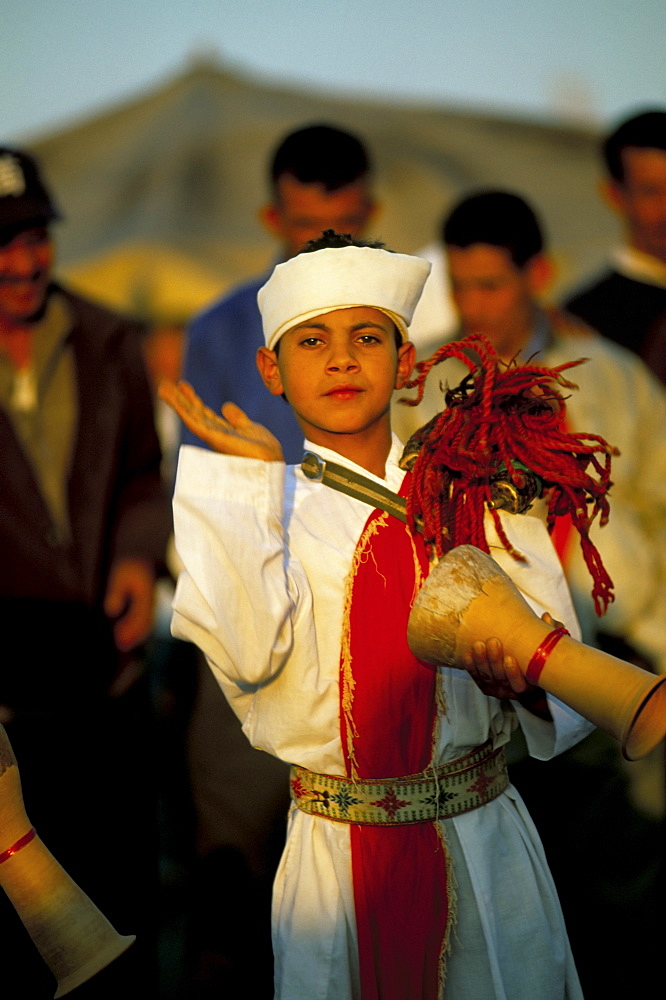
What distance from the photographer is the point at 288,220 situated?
4086 mm

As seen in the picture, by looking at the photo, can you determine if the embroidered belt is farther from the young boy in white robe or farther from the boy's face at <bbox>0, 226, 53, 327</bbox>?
the boy's face at <bbox>0, 226, 53, 327</bbox>

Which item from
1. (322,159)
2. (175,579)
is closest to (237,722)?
Answer: (175,579)

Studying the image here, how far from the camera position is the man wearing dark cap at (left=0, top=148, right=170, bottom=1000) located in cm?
394

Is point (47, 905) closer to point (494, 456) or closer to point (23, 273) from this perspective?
point (494, 456)

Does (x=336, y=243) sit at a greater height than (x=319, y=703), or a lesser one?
greater

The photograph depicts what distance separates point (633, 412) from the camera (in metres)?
4.35

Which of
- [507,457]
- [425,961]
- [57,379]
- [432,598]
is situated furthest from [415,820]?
[57,379]

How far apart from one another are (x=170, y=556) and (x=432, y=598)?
2.25m

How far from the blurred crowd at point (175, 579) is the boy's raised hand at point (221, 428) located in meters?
1.29

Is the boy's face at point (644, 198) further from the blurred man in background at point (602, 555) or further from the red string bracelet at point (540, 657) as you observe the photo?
the red string bracelet at point (540, 657)

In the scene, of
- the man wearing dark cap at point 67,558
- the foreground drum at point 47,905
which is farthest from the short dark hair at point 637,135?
the foreground drum at point 47,905

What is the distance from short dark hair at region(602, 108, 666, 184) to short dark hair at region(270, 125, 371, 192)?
1370 mm

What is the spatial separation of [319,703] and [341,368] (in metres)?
0.64

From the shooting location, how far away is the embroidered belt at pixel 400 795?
7.81 ft
